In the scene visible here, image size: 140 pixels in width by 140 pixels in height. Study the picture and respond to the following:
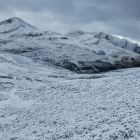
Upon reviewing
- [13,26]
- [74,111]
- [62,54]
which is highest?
[13,26]

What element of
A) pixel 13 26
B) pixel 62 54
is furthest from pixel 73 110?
pixel 13 26

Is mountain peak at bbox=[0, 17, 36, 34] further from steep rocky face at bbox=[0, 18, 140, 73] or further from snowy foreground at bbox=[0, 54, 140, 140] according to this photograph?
snowy foreground at bbox=[0, 54, 140, 140]

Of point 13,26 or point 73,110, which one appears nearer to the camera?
point 73,110

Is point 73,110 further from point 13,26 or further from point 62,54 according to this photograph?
point 13,26

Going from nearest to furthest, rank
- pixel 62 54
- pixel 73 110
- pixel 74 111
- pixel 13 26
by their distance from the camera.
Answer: pixel 74 111
pixel 73 110
pixel 62 54
pixel 13 26

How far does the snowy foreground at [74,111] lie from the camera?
16.6 m

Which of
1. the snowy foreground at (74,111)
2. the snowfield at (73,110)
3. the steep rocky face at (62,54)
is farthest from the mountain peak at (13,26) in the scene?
the snowy foreground at (74,111)

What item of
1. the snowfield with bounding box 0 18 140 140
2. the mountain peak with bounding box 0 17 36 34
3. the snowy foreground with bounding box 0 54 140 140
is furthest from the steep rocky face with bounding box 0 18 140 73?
the snowy foreground with bounding box 0 54 140 140

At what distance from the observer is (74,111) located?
22109mm

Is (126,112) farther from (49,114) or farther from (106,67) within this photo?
(106,67)

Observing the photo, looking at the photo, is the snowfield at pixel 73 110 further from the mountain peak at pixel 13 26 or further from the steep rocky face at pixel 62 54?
the mountain peak at pixel 13 26

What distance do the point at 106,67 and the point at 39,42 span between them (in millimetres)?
32978

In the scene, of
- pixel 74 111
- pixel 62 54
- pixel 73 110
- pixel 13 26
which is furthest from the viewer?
pixel 13 26

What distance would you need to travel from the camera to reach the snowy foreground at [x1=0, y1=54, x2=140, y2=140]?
16641 millimetres
